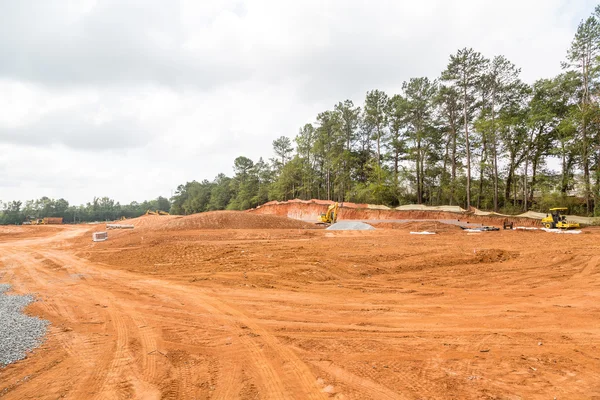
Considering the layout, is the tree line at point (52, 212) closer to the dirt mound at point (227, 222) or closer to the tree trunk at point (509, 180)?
the dirt mound at point (227, 222)

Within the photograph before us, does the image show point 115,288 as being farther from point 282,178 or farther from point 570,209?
point 282,178

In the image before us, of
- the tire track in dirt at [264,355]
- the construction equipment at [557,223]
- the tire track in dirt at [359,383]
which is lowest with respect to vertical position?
the tire track in dirt at [264,355]

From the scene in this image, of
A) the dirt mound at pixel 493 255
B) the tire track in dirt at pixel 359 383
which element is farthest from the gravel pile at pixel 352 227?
the tire track in dirt at pixel 359 383

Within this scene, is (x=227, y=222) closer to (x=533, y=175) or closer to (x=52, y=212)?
(x=533, y=175)

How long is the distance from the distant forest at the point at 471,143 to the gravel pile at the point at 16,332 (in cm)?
3363

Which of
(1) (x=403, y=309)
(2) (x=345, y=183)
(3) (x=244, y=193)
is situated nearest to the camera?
(1) (x=403, y=309)

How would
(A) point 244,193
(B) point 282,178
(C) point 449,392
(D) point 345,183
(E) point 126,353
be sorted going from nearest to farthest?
1. (C) point 449,392
2. (E) point 126,353
3. (D) point 345,183
4. (B) point 282,178
5. (A) point 244,193

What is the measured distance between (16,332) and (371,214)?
1330 inches

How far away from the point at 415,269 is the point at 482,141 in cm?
2973

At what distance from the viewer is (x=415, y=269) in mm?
9883

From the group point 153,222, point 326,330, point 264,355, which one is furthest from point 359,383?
point 153,222

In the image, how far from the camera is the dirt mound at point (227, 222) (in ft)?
81.5

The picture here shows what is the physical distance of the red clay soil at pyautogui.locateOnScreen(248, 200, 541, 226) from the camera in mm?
25948

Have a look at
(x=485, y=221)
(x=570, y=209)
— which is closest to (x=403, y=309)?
(x=485, y=221)
